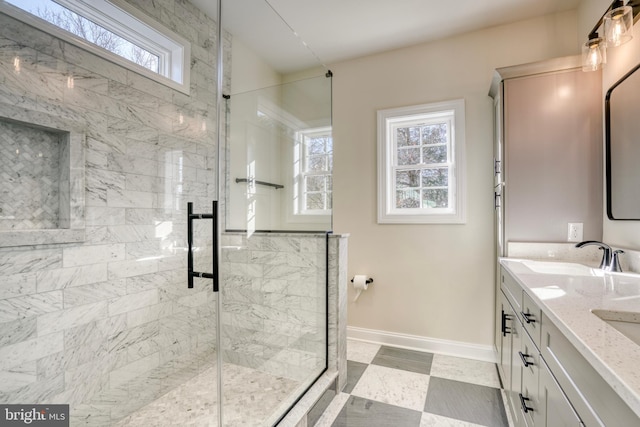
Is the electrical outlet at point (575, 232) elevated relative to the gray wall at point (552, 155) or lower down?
lower down

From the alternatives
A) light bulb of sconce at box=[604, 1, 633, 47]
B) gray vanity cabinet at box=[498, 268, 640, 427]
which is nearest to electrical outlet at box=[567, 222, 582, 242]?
gray vanity cabinet at box=[498, 268, 640, 427]

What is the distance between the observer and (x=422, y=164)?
9.02 feet

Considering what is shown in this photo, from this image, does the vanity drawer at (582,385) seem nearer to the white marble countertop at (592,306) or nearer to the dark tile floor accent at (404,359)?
the white marble countertop at (592,306)

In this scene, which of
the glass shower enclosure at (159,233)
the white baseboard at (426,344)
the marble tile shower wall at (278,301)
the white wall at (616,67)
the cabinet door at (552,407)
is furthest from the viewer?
the white baseboard at (426,344)

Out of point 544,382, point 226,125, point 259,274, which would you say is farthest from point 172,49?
point 544,382

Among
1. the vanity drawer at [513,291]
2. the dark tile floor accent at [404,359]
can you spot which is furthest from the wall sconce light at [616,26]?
the dark tile floor accent at [404,359]

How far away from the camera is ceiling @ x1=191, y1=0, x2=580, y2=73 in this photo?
220cm

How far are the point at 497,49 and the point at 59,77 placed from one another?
9.52 feet

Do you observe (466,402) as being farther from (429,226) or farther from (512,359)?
(429,226)

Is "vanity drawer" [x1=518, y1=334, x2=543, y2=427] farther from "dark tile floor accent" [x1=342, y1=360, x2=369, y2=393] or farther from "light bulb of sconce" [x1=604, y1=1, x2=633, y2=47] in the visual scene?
"light bulb of sconce" [x1=604, y1=1, x2=633, y2=47]

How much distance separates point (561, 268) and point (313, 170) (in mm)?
1813

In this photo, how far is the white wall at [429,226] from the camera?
2461 mm

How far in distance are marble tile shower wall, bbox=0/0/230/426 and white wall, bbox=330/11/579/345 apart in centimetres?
131

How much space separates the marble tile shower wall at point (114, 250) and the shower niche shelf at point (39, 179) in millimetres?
45
